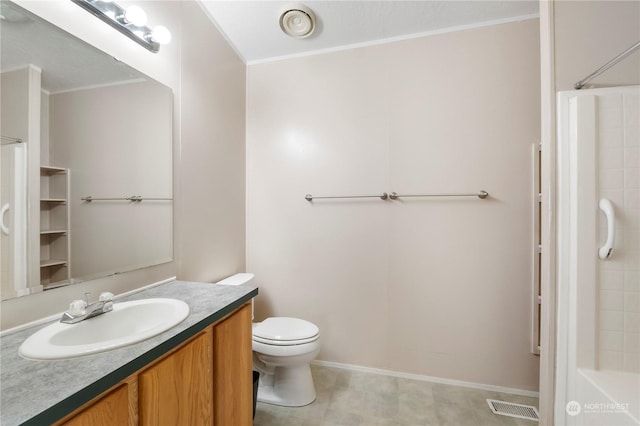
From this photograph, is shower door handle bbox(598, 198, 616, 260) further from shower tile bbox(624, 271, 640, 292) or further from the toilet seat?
the toilet seat

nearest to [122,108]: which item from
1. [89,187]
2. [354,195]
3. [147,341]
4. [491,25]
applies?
[89,187]

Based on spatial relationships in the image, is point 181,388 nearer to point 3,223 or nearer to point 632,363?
point 3,223

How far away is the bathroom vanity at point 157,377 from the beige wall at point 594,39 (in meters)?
1.82

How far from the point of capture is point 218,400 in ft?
3.34

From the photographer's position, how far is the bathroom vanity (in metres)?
0.53

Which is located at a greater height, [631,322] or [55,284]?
[55,284]

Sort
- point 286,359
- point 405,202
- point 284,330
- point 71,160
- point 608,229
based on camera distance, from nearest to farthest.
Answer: point 71,160
point 608,229
point 286,359
point 284,330
point 405,202

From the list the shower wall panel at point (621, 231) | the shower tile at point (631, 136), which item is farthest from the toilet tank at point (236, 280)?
the shower tile at point (631, 136)

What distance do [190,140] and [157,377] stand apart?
4.13 feet

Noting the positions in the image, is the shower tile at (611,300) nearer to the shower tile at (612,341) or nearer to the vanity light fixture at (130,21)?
the shower tile at (612,341)

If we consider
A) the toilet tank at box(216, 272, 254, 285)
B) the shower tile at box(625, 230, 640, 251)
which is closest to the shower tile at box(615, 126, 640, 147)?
the shower tile at box(625, 230, 640, 251)

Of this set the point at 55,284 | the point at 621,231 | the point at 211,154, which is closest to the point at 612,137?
the point at 621,231

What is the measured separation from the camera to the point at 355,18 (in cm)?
174

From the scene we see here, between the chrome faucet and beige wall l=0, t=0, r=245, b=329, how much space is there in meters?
0.12
